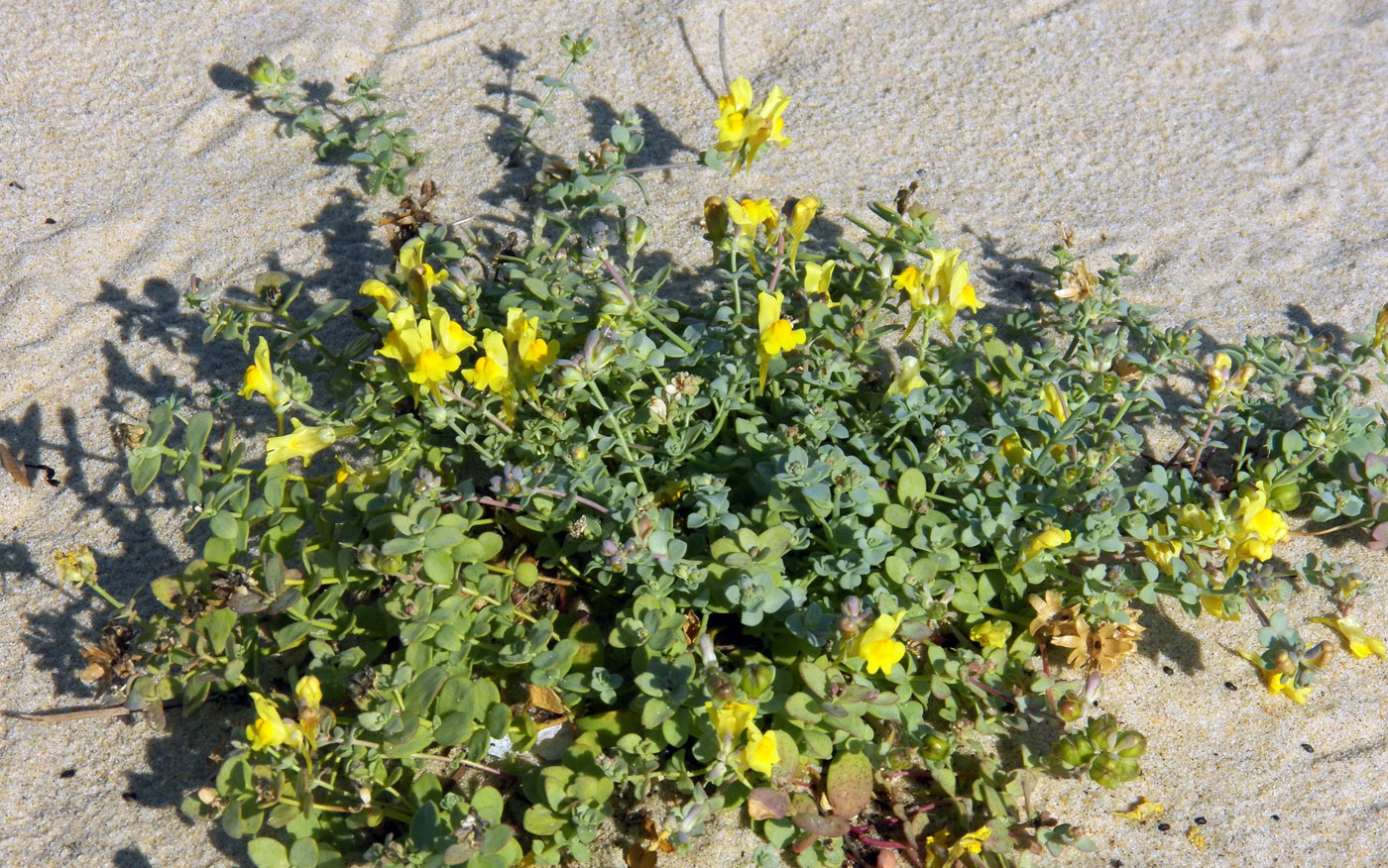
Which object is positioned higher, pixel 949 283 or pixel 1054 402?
pixel 949 283

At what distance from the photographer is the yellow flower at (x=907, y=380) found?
102 inches

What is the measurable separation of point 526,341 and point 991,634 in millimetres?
1294

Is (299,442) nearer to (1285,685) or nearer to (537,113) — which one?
(537,113)

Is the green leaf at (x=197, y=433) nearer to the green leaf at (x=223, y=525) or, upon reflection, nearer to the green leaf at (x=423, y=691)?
the green leaf at (x=223, y=525)

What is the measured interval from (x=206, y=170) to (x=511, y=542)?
6.56 feet

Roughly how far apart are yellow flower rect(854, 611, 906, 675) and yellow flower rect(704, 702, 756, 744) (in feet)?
0.84

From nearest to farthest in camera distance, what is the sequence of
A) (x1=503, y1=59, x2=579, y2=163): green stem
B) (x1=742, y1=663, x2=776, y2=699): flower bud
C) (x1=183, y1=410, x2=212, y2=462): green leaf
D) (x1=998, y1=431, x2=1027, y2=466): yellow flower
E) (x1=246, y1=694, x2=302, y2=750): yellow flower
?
1. (x1=246, y1=694, x2=302, y2=750): yellow flower
2. (x1=742, y1=663, x2=776, y2=699): flower bud
3. (x1=183, y1=410, x2=212, y2=462): green leaf
4. (x1=998, y1=431, x2=1027, y2=466): yellow flower
5. (x1=503, y1=59, x2=579, y2=163): green stem

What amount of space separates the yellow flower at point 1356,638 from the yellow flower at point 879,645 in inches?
45.2

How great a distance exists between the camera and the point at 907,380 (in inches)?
102

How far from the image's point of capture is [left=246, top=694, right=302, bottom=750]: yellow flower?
2.11 meters

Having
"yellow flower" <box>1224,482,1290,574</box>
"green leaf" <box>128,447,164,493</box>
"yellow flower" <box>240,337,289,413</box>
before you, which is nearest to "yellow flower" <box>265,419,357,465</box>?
"yellow flower" <box>240,337,289,413</box>

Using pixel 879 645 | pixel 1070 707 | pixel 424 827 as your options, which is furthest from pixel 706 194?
pixel 424 827

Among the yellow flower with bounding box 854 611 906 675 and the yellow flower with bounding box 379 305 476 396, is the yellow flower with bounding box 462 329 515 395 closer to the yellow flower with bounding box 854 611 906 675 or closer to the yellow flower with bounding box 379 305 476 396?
the yellow flower with bounding box 379 305 476 396

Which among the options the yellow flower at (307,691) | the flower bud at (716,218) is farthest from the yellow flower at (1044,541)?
the yellow flower at (307,691)
